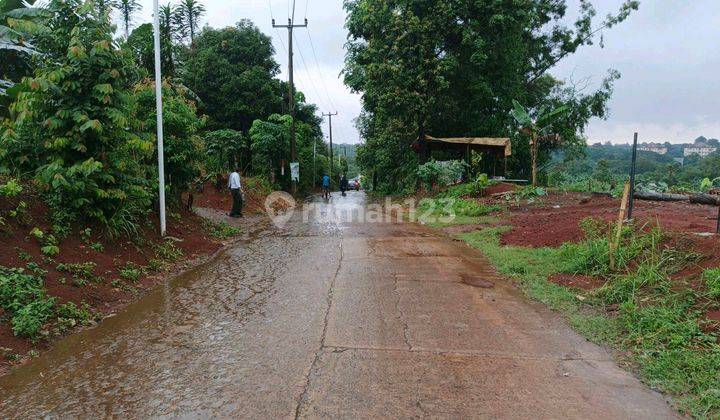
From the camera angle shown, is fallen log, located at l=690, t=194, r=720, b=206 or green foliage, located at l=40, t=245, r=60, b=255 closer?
green foliage, located at l=40, t=245, r=60, b=255

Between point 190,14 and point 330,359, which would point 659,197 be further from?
point 190,14

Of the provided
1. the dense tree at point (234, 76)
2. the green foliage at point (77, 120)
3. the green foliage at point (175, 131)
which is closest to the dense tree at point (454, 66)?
the dense tree at point (234, 76)

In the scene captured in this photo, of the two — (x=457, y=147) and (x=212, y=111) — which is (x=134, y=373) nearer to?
(x=457, y=147)

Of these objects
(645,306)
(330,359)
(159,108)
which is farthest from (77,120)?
(645,306)

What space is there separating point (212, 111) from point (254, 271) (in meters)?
20.4

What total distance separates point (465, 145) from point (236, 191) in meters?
12.6

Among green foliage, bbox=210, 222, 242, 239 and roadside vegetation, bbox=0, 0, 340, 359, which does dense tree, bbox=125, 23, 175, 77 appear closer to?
roadside vegetation, bbox=0, 0, 340, 359

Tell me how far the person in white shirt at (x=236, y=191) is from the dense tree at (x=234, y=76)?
12058mm

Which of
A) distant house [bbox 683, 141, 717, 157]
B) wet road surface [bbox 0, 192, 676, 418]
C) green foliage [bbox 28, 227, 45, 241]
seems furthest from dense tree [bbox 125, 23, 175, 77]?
distant house [bbox 683, 141, 717, 157]

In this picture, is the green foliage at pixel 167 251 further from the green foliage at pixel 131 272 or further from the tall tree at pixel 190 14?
the tall tree at pixel 190 14

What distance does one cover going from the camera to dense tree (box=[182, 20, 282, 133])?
25000 millimetres

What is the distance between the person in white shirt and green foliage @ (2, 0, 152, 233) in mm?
6335

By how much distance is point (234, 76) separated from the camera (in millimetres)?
24875

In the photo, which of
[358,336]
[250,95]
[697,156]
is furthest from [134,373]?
[697,156]
